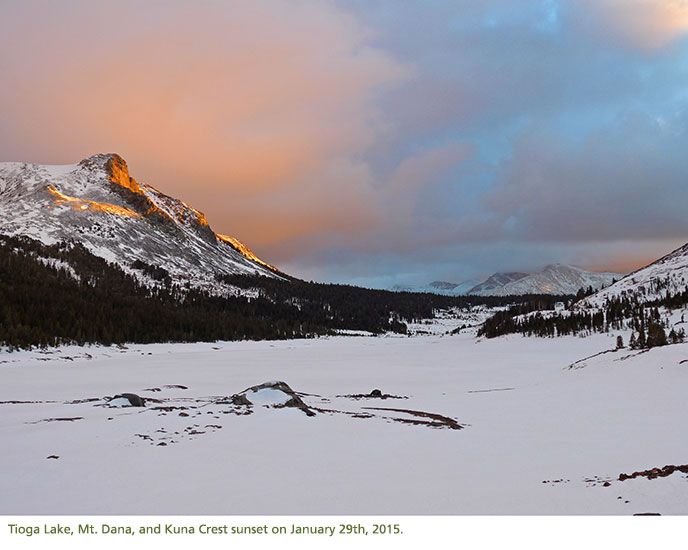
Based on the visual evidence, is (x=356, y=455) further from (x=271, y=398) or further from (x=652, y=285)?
(x=652, y=285)

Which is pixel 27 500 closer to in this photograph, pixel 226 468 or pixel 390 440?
pixel 226 468

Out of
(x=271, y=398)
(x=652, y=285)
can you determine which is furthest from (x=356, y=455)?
(x=652, y=285)

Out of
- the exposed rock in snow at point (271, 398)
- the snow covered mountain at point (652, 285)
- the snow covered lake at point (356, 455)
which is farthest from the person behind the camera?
the snow covered mountain at point (652, 285)

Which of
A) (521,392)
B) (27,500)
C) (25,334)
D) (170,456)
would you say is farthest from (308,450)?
(25,334)

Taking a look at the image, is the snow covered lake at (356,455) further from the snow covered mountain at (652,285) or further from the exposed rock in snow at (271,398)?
the snow covered mountain at (652,285)

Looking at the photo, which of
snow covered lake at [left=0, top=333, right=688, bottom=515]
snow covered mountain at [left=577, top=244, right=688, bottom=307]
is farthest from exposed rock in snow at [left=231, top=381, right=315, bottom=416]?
snow covered mountain at [left=577, top=244, right=688, bottom=307]

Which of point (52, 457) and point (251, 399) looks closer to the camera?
point (52, 457)

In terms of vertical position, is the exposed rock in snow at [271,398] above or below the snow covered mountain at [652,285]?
below

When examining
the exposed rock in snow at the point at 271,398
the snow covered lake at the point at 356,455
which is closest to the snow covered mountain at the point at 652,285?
the snow covered lake at the point at 356,455

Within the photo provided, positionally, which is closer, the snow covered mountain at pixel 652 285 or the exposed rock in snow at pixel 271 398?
the exposed rock in snow at pixel 271 398

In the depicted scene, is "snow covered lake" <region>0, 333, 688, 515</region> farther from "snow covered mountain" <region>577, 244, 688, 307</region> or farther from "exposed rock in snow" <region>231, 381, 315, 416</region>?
"snow covered mountain" <region>577, 244, 688, 307</region>
